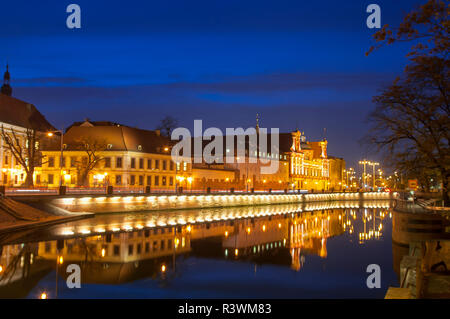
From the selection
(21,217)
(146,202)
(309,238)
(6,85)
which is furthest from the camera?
(6,85)

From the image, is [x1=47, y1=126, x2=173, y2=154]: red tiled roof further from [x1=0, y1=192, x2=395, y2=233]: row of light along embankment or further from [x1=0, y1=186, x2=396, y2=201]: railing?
[x1=0, y1=192, x2=395, y2=233]: row of light along embankment

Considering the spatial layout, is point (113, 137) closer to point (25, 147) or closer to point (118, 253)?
point (25, 147)

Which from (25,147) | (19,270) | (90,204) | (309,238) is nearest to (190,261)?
(19,270)

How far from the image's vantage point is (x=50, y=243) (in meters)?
26.5

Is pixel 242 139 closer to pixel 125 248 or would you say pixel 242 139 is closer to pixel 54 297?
pixel 125 248

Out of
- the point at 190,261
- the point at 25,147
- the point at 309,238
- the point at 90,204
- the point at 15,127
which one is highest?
the point at 15,127

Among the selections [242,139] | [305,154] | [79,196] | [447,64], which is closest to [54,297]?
[447,64]

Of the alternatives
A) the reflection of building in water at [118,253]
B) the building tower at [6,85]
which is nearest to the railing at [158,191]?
the reflection of building in water at [118,253]

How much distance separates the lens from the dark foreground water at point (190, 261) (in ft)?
56.6

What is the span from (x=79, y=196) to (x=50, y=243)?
1650 cm

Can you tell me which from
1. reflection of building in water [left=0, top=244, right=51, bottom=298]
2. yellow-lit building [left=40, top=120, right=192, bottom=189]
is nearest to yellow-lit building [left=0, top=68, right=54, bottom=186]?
yellow-lit building [left=40, top=120, right=192, bottom=189]

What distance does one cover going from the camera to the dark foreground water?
56.6ft

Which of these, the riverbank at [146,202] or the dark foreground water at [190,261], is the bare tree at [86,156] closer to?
the riverbank at [146,202]

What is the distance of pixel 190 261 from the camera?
23812mm
